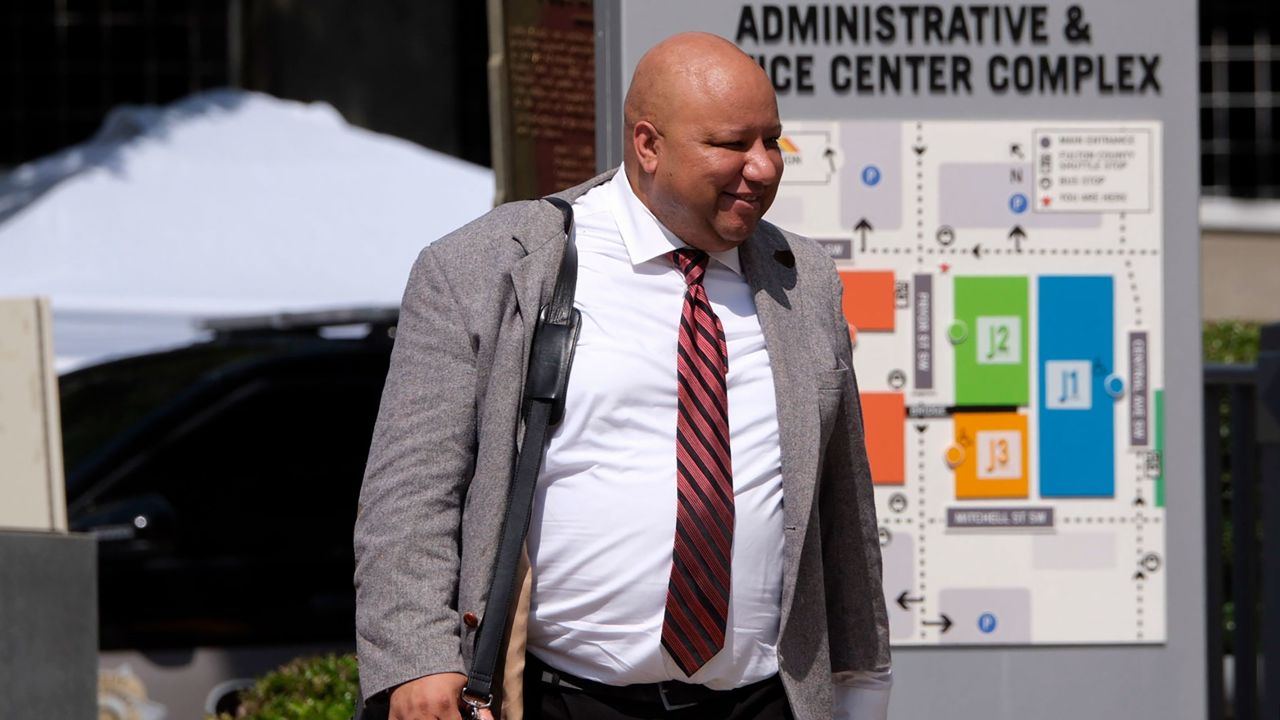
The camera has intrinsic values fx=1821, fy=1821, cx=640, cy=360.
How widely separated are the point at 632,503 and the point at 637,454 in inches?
3.1

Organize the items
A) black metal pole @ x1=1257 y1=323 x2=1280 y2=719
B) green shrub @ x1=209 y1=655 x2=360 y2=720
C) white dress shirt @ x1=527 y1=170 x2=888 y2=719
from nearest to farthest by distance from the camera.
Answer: white dress shirt @ x1=527 y1=170 x2=888 y2=719 → black metal pole @ x1=1257 y1=323 x2=1280 y2=719 → green shrub @ x1=209 y1=655 x2=360 y2=720

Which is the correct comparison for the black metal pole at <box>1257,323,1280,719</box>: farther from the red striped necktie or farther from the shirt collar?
the red striped necktie

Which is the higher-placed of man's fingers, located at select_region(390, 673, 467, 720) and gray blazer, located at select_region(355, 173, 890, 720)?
gray blazer, located at select_region(355, 173, 890, 720)

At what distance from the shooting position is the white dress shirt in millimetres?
2832

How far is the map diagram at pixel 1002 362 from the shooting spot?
166 inches

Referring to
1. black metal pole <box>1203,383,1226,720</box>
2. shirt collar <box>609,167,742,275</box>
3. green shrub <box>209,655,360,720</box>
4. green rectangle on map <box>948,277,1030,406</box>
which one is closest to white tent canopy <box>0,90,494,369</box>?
green shrub <box>209,655,360,720</box>

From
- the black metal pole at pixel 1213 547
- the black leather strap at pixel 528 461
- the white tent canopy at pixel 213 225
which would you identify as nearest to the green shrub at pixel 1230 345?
the white tent canopy at pixel 213 225

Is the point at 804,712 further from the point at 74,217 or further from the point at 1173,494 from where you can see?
the point at 74,217

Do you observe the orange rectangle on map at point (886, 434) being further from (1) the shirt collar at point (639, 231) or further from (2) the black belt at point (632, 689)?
(2) the black belt at point (632, 689)

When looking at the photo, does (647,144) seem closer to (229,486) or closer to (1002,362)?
(1002,362)

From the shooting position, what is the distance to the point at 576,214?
307 centimetres

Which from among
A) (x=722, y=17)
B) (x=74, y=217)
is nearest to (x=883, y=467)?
(x=722, y=17)

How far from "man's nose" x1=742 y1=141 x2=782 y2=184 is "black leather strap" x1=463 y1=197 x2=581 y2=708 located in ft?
1.13

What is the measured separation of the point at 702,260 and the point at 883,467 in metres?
1.35
